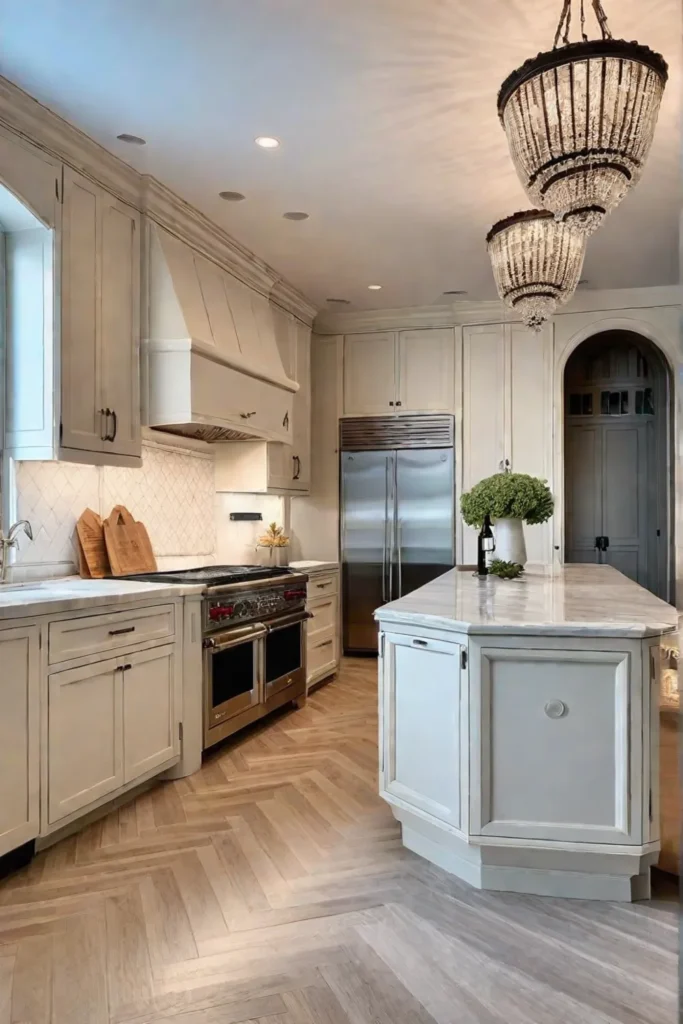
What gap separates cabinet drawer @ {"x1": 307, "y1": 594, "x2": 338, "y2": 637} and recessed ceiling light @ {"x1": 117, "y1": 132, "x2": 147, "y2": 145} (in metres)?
2.93

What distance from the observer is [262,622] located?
418 centimetres

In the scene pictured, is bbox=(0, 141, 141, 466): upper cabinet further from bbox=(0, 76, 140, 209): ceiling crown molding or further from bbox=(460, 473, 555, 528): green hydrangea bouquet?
bbox=(460, 473, 555, 528): green hydrangea bouquet

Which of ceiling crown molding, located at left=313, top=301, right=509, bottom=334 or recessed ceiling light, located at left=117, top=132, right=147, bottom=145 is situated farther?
ceiling crown molding, located at left=313, top=301, right=509, bottom=334

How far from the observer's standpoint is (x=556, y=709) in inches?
87.6

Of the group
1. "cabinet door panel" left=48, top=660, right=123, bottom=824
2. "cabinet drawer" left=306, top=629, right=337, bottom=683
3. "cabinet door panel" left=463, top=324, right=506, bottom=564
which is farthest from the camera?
"cabinet door panel" left=463, top=324, right=506, bottom=564

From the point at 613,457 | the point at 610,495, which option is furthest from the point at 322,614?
the point at 613,457

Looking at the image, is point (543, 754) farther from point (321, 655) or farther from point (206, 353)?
point (321, 655)

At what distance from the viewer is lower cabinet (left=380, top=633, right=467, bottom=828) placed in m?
2.32

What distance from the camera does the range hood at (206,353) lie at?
12.6 feet

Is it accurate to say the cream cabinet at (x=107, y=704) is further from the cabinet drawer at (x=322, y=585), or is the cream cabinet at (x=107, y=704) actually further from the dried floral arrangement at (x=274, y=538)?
the dried floral arrangement at (x=274, y=538)

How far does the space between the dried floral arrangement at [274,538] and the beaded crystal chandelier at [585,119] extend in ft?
11.9

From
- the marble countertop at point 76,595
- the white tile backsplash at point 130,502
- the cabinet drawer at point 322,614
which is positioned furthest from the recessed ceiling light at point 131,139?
the cabinet drawer at point 322,614

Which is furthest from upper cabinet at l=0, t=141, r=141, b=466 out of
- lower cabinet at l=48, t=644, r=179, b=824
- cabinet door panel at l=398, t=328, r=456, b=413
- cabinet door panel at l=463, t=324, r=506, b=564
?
cabinet door panel at l=463, t=324, r=506, b=564

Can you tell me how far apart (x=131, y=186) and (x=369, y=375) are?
2.92 meters
